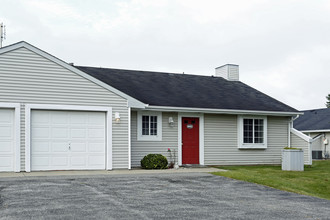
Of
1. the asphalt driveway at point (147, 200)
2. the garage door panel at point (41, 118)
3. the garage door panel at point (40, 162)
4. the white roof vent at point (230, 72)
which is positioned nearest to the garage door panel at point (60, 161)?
the garage door panel at point (40, 162)

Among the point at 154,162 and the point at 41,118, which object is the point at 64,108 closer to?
the point at 41,118

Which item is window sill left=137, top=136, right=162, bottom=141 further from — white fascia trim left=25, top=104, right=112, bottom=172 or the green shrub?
white fascia trim left=25, top=104, right=112, bottom=172

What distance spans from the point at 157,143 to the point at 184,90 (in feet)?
11.5

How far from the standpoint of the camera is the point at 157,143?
16.3 metres

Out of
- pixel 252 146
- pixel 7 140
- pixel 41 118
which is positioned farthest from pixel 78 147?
pixel 252 146

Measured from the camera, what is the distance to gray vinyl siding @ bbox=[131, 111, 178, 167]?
15852 mm

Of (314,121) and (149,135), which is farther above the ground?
(314,121)

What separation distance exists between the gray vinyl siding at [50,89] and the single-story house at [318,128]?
56.0ft

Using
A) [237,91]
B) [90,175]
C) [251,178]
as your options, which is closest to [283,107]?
[237,91]

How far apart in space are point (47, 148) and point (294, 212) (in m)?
8.75

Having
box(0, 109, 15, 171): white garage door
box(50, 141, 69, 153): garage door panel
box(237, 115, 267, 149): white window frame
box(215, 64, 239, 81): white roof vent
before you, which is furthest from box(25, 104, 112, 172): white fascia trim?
box(215, 64, 239, 81): white roof vent

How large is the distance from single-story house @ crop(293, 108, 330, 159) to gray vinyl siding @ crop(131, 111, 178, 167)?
46.2 ft

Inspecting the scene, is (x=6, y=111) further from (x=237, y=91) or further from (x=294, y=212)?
(x=237, y=91)

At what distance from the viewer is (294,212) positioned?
26.2ft
